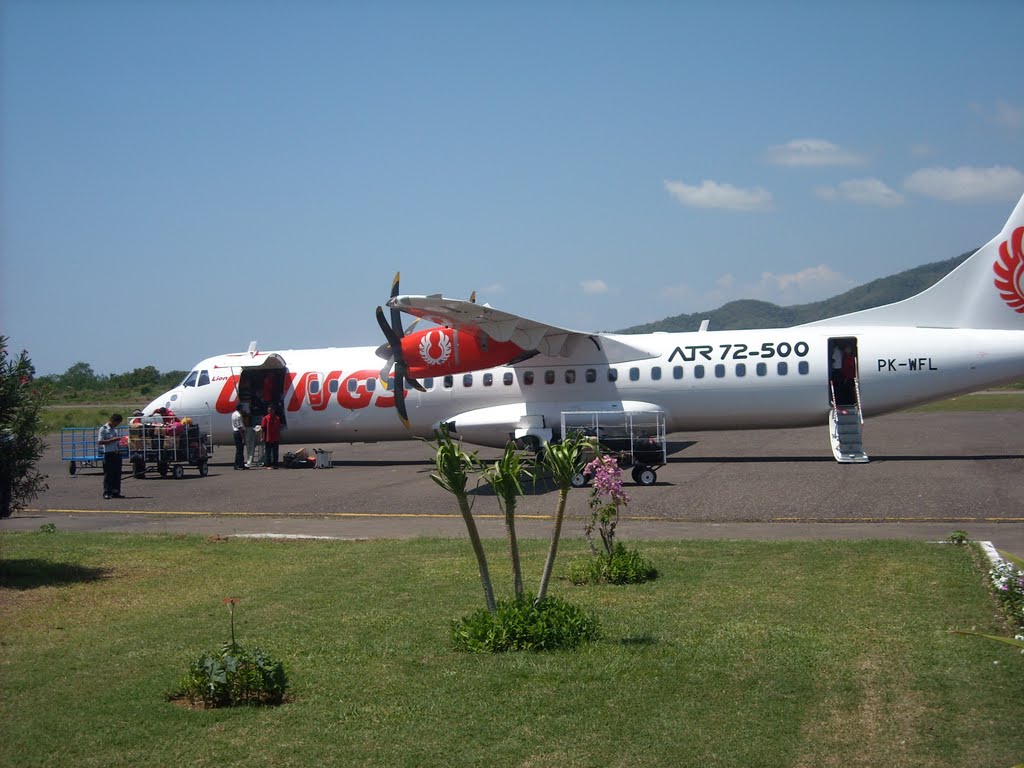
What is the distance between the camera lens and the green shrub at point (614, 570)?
10852 millimetres

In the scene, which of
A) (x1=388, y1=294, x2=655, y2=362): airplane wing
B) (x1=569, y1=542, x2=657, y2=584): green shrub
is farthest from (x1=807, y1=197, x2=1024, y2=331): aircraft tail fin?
(x1=569, y1=542, x2=657, y2=584): green shrub

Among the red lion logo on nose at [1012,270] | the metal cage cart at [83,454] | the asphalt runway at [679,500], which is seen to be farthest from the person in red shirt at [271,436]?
the red lion logo on nose at [1012,270]

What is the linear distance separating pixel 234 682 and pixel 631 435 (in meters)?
14.9

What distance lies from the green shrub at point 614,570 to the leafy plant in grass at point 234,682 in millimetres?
4694

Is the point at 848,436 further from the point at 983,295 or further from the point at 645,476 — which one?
the point at 645,476

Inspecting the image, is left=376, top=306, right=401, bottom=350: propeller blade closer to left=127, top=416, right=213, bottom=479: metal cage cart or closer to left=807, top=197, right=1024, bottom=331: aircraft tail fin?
left=127, top=416, right=213, bottom=479: metal cage cart

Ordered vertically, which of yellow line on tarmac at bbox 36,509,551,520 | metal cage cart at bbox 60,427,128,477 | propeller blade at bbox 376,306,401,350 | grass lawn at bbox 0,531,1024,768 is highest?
propeller blade at bbox 376,306,401,350

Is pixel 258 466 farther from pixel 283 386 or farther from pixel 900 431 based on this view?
pixel 900 431

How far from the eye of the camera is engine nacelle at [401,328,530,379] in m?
26.2

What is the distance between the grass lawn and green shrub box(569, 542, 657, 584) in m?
0.24

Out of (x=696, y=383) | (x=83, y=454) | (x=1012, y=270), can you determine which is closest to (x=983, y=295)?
(x=1012, y=270)

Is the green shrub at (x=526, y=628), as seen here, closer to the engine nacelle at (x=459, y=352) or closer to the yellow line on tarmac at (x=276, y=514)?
the yellow line on tarmac at (x=276, y=514)

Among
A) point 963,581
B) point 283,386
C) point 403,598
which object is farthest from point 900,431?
point 403,598

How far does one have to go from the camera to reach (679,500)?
18297mm
